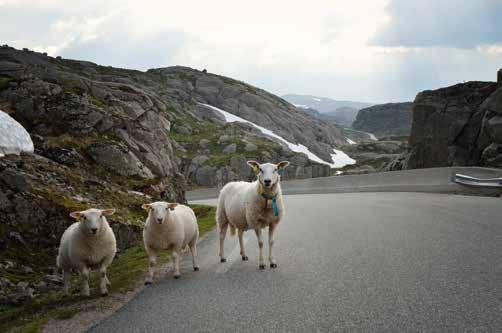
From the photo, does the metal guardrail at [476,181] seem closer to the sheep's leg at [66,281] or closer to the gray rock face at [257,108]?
the sheep's leg at [66,281]

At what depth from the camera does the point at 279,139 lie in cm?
10556

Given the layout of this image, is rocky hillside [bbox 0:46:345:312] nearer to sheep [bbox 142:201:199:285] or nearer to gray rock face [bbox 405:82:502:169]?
sheep [bbox 142:201:199:285]

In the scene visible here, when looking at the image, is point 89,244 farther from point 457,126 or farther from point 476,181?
point 457,126

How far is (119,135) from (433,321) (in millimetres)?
20081

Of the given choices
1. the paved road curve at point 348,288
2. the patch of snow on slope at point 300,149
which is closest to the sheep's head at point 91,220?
the paved road curve at point 348,288

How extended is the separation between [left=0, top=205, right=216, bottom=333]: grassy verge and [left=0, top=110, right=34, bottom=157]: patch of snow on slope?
5582mm

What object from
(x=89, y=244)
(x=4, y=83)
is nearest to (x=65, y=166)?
(x=4, y=83)

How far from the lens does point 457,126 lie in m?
32.9

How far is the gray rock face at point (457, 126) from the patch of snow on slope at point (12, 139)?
76.0 feet

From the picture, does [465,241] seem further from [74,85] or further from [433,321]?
[74,85]

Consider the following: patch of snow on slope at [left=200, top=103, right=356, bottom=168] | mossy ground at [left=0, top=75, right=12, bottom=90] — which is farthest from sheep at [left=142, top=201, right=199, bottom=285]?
patch of snow on slope at [left=200, top=103, right=356, bottom=168]

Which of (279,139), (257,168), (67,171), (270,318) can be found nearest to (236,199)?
(257,168)

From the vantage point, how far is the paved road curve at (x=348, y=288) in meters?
5.61

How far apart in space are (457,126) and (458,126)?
74 millimetres
